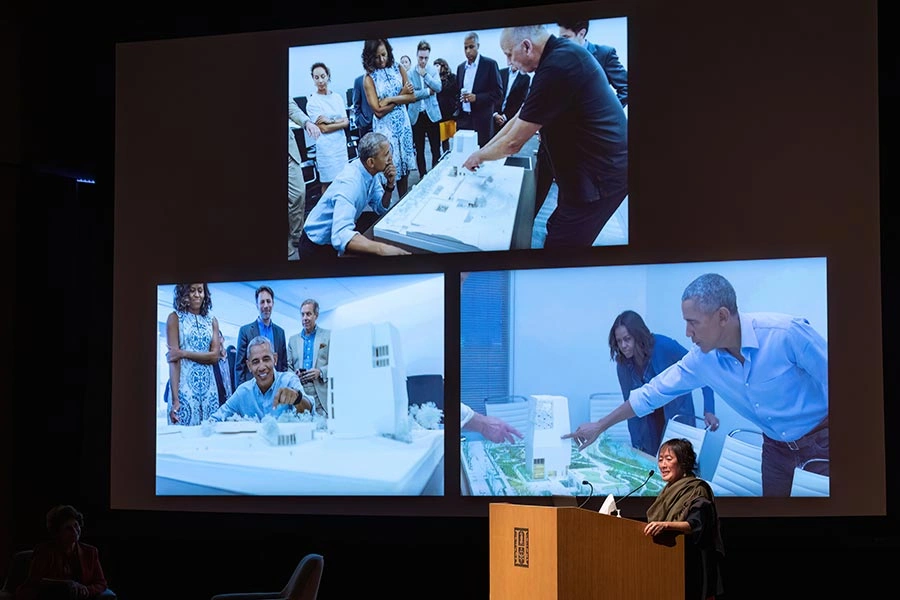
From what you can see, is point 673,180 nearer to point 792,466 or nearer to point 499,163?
point 499,163

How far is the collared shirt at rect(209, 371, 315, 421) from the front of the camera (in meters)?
7.01

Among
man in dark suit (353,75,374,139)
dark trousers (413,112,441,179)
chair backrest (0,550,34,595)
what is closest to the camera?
chair backrest (0,550,34,595)

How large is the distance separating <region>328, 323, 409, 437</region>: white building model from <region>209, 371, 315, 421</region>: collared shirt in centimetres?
22

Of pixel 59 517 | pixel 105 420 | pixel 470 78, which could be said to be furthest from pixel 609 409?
pixel 105 420

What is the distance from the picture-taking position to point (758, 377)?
639 centimetres

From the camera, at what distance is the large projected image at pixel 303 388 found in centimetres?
683

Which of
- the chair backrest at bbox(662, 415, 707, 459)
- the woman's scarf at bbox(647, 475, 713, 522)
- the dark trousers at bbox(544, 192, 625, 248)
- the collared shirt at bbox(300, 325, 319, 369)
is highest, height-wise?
the dark trousers at bbox(544, 192, 625, 248)

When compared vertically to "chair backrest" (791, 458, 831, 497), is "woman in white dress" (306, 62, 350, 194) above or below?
above

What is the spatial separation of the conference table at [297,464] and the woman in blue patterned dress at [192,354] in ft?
0.43

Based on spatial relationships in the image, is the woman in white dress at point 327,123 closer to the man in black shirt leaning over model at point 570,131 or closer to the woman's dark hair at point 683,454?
the man in black shirt leaning over model at point 570,131

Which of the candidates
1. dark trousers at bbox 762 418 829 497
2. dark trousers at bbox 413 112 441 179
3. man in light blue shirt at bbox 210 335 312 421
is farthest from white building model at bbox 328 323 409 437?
dark trousers at bbox 762 418 829 497

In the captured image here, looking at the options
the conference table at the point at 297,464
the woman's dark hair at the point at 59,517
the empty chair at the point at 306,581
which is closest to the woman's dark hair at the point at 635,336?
the conference table at the point at 297,464

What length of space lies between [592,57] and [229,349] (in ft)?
9.42

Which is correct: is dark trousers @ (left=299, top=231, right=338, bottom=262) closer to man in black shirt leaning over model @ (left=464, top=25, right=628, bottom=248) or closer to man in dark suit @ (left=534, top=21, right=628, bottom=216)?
man in black shirt leaning over model @ (left=464, top=25, right=628, bottom=248)
